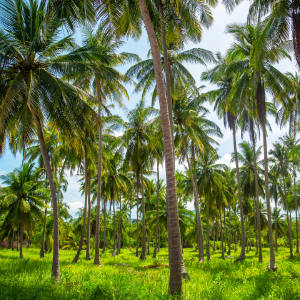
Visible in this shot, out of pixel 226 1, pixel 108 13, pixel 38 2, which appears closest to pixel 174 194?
pixel 108 13

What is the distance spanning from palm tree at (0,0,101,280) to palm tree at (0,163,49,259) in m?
11.9

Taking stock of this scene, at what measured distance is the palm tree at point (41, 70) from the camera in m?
8.51

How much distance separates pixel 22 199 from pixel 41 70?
49.2 feet

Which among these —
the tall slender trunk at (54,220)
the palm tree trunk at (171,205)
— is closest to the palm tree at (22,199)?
the tall slender trunk at (54,220)

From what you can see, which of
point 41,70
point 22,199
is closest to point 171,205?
point 41,70

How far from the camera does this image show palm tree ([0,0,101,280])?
851 cm

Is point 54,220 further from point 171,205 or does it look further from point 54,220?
point 171,205

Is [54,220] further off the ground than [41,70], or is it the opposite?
[41,70]

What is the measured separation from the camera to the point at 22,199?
20453 mm

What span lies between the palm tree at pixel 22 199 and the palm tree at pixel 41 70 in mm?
11860

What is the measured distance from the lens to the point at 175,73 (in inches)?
561

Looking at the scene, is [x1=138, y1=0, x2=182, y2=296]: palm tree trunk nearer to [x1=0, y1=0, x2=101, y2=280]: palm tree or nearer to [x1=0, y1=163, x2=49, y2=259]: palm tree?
[x1=0, y1=0, x2=101, y2=280]: palm tree

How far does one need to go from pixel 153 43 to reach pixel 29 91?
433cm

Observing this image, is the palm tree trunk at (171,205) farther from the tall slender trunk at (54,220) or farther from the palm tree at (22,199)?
the palm tree at (22,199)
